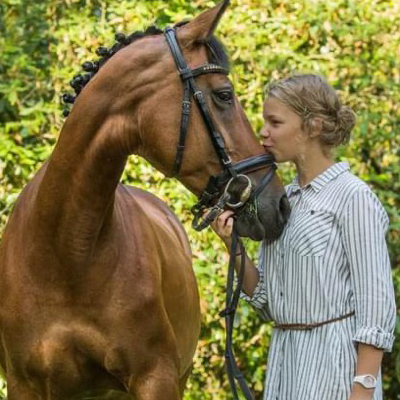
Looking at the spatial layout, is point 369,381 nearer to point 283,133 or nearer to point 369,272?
point 369,272

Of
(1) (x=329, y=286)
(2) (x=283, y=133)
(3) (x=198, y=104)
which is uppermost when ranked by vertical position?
(3) (x=198, y=104)

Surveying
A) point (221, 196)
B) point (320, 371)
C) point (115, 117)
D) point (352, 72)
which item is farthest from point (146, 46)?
point (352, 72)

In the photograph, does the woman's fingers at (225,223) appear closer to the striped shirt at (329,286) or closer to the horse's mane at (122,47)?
the striped shirt at (329,286)

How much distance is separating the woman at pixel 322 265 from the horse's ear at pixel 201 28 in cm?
26

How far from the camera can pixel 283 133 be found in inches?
122

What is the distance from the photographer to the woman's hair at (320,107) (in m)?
3.08

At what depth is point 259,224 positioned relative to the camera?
306 cm

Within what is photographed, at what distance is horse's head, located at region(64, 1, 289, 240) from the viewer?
10.1ft

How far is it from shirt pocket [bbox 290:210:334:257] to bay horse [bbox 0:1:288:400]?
63mm

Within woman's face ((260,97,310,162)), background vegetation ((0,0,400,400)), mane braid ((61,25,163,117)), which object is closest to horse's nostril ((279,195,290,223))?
woman's face ((260,97,310,162))

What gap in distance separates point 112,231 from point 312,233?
0.80 metres

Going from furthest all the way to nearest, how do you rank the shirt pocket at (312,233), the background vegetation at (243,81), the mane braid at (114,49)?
the background vegetation at (243,81), the mane braid at (114,49), the shirt pocket at (312,233)

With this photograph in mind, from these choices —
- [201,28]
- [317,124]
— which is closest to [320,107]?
[317,124]

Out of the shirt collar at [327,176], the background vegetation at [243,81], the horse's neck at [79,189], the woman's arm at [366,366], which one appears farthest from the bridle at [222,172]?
the background vegetation at [243,81]
